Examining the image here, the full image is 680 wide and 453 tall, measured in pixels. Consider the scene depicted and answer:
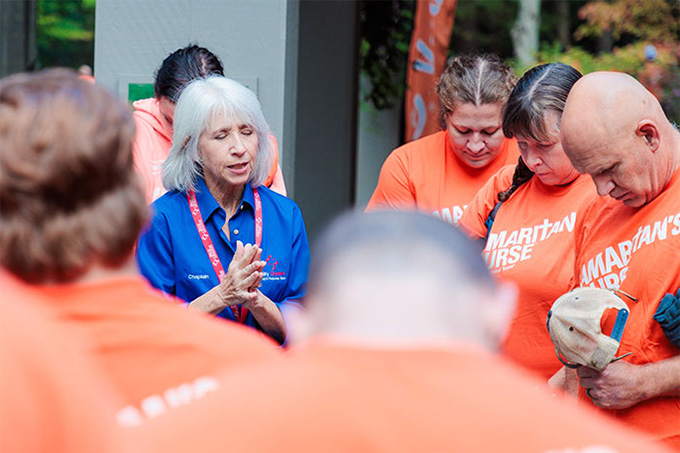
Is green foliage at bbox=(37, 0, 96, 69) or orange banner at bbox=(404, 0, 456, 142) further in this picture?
green foliage at bbox=(37, 0, 96, 69)

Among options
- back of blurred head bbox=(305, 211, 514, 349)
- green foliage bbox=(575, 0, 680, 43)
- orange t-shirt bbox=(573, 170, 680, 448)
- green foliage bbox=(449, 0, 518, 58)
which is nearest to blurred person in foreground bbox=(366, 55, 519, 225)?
orange t-shirt bbox=(573, 170, 680, 448)

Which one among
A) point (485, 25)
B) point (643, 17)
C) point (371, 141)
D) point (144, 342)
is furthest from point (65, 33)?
point (144, 342)

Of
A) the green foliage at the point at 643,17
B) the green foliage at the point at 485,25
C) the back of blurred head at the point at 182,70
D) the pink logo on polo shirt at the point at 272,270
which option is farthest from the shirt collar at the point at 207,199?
the green foliage at the point at 643,17

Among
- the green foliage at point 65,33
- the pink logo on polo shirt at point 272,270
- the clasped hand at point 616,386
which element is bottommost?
the clasped hand at point 616,386

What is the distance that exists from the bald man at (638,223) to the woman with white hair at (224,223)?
46.9 inches

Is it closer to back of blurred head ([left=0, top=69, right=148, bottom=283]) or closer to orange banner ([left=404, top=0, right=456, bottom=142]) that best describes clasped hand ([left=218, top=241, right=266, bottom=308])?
back of blurred head ([left=0, top=69, right=148, bottom=283])

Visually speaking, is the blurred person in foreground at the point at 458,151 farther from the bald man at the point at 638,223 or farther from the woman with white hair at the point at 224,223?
the bald man at the point at 638,223

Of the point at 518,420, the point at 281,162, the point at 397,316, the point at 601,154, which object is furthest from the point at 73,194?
the point at 281,162

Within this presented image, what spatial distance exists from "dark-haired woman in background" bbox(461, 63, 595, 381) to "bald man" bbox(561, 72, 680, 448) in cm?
57

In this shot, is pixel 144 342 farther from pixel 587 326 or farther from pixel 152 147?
pixel 152 147

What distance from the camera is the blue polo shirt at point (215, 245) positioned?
11.5 feet

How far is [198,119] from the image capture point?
12.3 feet

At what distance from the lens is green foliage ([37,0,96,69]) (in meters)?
20.6

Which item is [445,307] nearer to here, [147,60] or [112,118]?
[112,118]
